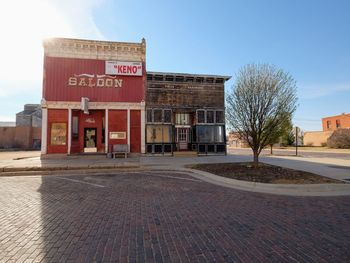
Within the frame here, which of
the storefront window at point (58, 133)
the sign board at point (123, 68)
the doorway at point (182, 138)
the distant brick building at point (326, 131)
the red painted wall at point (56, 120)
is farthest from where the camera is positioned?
the distant brick building at point (326, 131)

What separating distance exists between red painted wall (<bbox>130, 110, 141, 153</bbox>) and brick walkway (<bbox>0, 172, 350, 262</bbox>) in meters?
13.3

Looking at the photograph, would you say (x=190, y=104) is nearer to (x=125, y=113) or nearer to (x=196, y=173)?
(x=125, y=113)

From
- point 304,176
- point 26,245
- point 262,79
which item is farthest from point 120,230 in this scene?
point 262,79

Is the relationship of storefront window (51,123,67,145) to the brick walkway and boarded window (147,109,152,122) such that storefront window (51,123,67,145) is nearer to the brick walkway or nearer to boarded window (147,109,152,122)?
boarded window (147,109,152,122)

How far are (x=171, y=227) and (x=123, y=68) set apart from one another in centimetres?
1896

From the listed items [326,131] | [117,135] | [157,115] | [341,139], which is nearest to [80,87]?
[117,135]

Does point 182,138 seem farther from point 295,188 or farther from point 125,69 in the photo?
point 295,188

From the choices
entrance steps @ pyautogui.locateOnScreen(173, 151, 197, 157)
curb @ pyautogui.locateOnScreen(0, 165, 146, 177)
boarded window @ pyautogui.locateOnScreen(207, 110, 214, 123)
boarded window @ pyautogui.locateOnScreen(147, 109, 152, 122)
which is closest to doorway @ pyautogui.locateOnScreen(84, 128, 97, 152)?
boarded window @ pyautogui.locateOnScreen(147, 109, 152, 122)

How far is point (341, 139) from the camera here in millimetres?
37625

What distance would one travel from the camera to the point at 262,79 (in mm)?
12047

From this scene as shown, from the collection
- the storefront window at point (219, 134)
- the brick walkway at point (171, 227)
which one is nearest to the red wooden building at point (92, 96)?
the storefront window at point (219, 134)

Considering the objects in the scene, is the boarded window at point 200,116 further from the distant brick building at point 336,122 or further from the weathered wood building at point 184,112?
the distant brick building at point 336,122

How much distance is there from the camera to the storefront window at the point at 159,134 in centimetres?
2095

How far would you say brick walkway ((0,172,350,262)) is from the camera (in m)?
3.27
